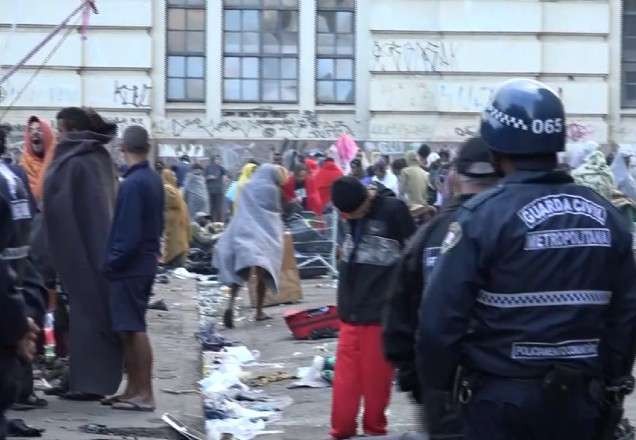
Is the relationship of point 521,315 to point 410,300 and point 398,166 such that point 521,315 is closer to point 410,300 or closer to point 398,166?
point 410,300

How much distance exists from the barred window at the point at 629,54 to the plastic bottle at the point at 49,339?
1926cm

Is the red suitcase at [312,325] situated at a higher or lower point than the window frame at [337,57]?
lower

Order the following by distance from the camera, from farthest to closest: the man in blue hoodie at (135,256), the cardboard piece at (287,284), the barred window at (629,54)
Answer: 1. the barred window at (629,54)
2. the cardboard piece at (287,284)
3. the man in blue hoodie at (135,256)

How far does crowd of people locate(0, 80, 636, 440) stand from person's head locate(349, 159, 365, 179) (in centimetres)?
1209

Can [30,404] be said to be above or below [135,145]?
below

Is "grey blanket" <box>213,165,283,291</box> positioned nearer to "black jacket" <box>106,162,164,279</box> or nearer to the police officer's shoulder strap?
"black jacket" <box>106,162,164,279</box>

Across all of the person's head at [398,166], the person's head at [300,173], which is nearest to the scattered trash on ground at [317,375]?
the person's head at [398,166]

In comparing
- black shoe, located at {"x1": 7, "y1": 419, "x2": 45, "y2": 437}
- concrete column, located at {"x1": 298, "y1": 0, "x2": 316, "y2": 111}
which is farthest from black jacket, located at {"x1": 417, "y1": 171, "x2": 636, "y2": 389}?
concrete column, located at {"x1": 298, "y1": 0, "x2": 316, "y2": 111}

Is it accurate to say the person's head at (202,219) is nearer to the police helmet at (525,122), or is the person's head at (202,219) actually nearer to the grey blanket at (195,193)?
the grey blanket at (195,193)

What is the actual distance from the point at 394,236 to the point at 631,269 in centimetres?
419

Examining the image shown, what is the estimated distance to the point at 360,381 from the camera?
8992 millimetres

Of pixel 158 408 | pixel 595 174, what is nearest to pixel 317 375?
pixel 158 408

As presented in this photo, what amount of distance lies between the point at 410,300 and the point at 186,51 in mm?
23439

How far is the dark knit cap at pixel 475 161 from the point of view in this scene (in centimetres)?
625
